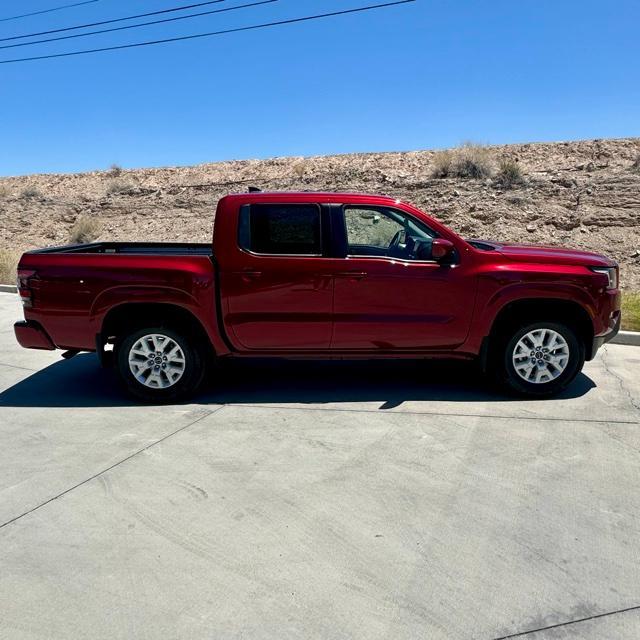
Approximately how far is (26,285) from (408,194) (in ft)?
52.3

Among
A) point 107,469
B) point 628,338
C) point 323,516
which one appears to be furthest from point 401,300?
point 628,338

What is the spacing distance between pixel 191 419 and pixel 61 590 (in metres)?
2.56

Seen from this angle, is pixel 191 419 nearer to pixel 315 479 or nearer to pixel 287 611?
pixel 315 479

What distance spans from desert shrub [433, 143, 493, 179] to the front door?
52.6 ft

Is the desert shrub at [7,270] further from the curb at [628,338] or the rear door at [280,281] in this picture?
the curb at [628,338]

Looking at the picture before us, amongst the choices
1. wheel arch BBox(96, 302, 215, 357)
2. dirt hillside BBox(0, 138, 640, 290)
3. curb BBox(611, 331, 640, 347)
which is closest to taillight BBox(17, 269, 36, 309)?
wheel arch BBox(96, 302, 215, 357)

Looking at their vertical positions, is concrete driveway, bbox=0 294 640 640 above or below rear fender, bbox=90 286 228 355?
below

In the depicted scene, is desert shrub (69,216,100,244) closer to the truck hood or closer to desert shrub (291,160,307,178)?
desert shrub (291,160,307,178)

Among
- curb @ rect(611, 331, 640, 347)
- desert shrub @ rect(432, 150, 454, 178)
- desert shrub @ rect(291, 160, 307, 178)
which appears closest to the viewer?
curb @ rect(611, 331, 640, 347)

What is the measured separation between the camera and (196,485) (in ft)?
14.3

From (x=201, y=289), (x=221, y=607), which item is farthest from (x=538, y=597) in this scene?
(x=201, y=289)

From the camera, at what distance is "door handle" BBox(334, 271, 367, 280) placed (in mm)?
5887

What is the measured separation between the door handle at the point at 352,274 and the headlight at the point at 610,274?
2.16 meters

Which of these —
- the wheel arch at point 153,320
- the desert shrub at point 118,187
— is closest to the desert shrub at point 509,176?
the wheel arch at point 153,320
